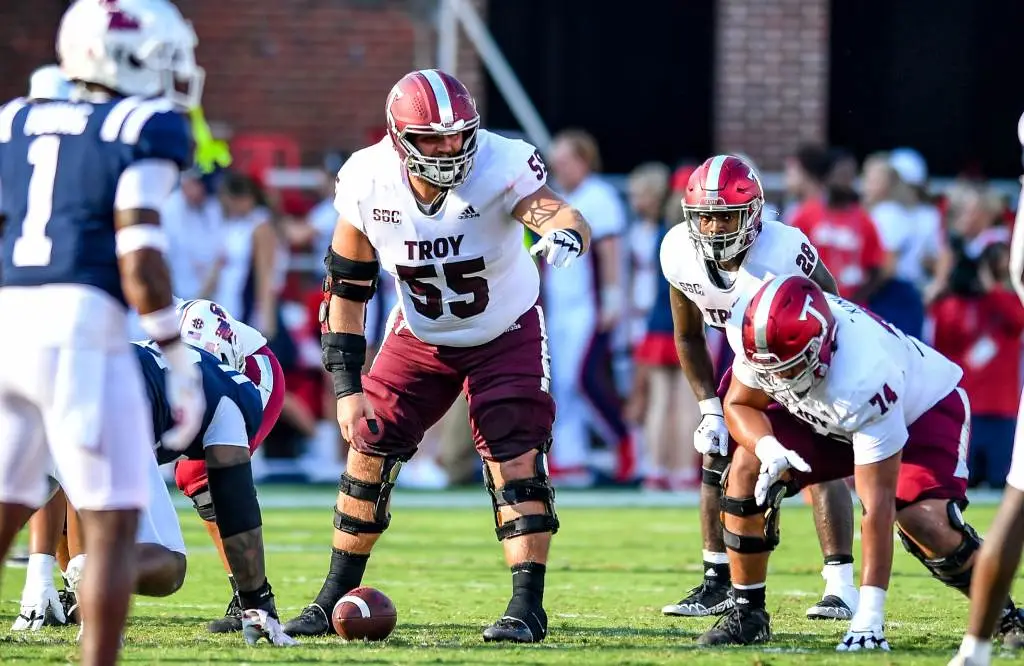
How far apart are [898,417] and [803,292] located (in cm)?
49

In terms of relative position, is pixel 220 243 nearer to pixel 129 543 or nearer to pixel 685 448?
pixel 685 448

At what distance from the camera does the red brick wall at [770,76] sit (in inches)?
543

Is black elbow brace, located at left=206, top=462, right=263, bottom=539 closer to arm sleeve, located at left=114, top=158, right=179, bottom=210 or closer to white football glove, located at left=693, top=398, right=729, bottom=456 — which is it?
arm sleeve, located at left=114, top=158, right=179, bottom=210

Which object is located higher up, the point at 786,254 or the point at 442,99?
the point at 442,99

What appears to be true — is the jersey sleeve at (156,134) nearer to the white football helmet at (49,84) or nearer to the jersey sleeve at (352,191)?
the jersey sleeve at (352,191)

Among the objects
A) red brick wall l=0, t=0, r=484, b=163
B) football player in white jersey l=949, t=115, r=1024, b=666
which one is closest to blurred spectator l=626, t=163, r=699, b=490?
red brick wall l=0, t=0, r=484, b=163

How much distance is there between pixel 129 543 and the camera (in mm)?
4059

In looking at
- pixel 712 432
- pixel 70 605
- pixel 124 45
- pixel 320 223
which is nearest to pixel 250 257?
pixel 320 223

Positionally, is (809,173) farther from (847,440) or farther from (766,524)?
(766,524)

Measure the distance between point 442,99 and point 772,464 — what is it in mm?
1531

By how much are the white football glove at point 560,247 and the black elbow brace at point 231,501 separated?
1141 millimetres

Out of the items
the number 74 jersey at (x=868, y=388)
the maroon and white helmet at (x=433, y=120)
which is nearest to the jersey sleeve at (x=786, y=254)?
the number 74 jersey at (x=868, y=388)

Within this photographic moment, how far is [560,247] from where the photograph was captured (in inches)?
207

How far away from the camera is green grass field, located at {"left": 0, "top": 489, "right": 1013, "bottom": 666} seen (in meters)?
5.13
